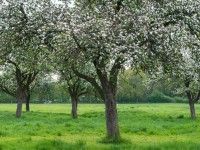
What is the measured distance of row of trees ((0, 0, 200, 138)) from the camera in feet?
52.7

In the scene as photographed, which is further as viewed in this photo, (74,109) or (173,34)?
(74,109)

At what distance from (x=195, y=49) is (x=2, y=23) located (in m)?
11.6

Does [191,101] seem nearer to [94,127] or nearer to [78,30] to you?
[94,127]

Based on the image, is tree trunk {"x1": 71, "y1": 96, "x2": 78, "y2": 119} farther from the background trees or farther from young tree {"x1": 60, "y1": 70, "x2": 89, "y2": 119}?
the background trees

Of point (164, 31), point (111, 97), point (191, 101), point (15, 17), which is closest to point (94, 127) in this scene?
point (111, 97)

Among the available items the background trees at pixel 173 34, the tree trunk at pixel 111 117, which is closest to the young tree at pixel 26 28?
the tree trunk at pixel 111 117

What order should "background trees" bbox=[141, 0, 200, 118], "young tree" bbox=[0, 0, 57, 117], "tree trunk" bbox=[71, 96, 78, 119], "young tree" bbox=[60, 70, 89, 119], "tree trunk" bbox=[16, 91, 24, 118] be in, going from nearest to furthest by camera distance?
"background trees" bbox=[141, 0, 200, 118], "young tree" bbox=[0, 0, 57, 117], "young tree" bbox=[60, 70, 89, 119], "tree trunk" bbox=[16, 91, 24, 118], "tree trunk" bbox=[71, 96, 78, 119]

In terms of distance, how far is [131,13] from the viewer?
1794cm

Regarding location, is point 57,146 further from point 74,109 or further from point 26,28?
point 74,109

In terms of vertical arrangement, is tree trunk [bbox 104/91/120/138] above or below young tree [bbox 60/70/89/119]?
below

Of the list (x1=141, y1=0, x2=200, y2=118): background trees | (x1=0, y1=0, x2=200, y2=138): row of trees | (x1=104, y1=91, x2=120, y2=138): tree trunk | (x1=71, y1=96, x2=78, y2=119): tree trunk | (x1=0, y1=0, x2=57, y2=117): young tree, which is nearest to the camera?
(x1=0, y1=0, x2=200, y2=138): row of trees

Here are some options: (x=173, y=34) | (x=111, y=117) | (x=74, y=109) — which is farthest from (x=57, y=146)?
(x=74, y=109)

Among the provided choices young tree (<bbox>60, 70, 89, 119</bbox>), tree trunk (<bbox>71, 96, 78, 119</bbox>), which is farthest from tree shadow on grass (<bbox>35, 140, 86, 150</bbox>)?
tree trunk (<bbox>71, 96, 78, 119</bbox>)

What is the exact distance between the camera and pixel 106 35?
15.5 meters
